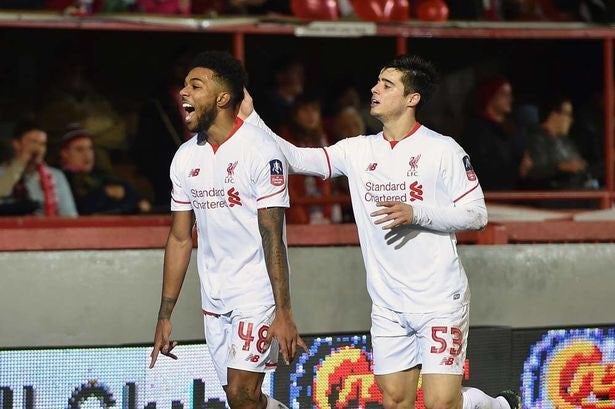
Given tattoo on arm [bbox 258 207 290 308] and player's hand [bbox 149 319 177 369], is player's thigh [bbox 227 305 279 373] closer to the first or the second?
tattoo on arm [bbox 258 207 290 308]

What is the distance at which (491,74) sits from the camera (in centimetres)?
1543

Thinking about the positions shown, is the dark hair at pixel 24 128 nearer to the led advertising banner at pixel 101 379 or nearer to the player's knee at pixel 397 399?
the led advertising banner at pixel 101 379

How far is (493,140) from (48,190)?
3.95 metres

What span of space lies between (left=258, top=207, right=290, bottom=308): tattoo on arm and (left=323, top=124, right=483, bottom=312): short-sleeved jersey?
688 millimetres

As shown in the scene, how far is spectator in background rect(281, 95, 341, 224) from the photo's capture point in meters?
12.6

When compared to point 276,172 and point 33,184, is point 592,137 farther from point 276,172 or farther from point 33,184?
point 276,172

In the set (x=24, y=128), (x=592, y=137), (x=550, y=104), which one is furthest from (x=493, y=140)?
(x=24, y=128)

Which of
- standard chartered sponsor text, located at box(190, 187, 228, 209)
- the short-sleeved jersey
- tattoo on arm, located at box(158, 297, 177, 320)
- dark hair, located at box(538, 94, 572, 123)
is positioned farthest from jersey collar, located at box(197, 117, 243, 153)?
dark hair, located at box(538, 94, 572, 123)

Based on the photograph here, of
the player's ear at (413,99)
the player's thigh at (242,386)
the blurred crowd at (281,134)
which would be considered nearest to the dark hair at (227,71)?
the player's ear at (413,99)

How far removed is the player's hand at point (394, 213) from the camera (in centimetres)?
759

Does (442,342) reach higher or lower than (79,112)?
lower

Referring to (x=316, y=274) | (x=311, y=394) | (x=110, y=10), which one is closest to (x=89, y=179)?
(x=110, y=10)

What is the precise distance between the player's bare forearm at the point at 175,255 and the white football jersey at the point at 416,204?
668 mm

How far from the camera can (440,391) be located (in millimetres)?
7949
